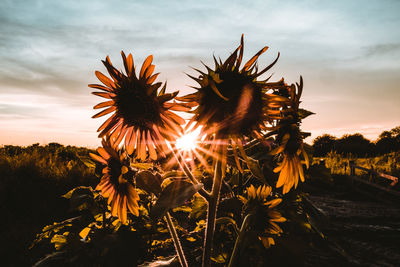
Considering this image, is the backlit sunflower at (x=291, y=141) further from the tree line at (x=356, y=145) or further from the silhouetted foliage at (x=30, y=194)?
the tree line at (x=356, y=145)

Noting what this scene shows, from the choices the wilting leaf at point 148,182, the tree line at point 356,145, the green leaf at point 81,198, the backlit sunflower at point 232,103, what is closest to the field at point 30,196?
the green leaf at point 81,198

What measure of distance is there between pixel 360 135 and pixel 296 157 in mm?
26499

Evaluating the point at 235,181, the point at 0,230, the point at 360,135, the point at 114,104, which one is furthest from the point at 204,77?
the point at 360,135

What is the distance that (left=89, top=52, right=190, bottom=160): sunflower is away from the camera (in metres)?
0.82

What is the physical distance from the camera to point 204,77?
0.67 meters

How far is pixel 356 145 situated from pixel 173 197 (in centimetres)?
2285

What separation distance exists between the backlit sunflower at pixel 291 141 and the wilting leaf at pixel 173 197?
0.99 ft

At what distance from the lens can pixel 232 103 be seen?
72 cm

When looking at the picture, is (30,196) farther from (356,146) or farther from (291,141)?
(356,146)

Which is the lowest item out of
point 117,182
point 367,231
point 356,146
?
point 367,231

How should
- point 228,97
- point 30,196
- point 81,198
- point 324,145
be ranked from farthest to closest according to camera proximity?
point 324,145
point 30,196
point 81,198
point 228,97

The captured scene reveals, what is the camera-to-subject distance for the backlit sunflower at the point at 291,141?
0.83m

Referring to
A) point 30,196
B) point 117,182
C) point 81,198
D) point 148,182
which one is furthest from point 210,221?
point 30,196

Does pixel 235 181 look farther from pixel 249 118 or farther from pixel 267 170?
pixel 249 118
